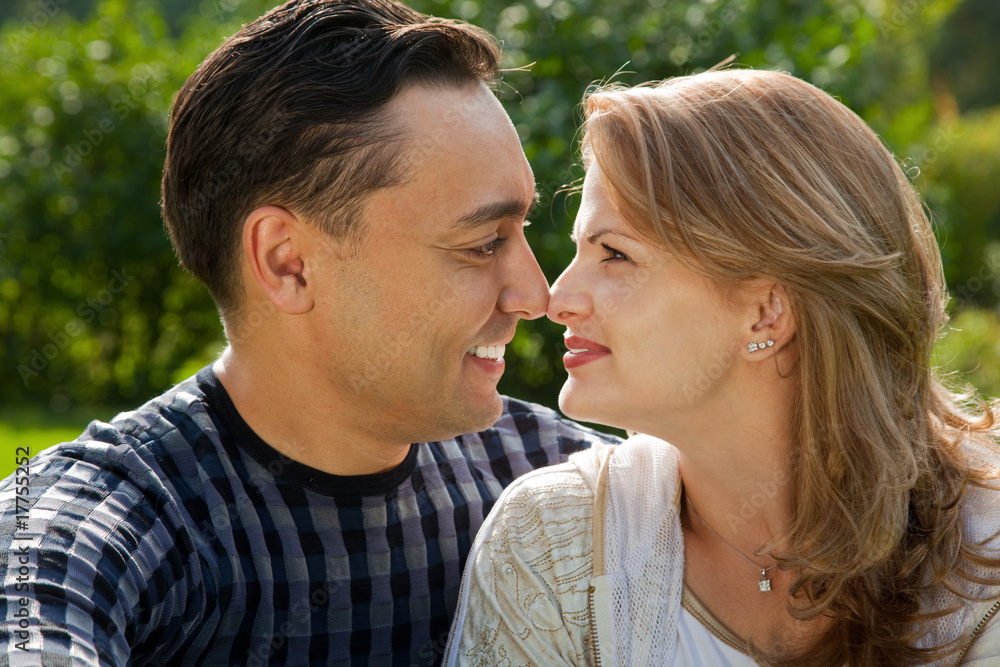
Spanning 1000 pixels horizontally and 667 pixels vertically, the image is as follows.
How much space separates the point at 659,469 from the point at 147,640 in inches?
51.0

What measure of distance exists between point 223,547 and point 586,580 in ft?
2.80

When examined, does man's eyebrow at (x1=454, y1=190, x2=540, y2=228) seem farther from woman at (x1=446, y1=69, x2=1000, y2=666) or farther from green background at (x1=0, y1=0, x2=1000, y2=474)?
green background at (x1=0, y1=0, x2=1000, y2=474)

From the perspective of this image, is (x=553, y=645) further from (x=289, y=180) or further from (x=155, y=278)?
(x=155, y=278)

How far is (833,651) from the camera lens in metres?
2.23

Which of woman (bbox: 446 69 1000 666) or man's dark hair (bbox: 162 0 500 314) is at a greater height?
man's dark hair (bbox: 162 0 500 314)

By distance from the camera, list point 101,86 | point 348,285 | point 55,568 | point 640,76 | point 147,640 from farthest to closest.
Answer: point 101,86 → point 640,76 → point 348,285 → point 147,640 → point 55,568

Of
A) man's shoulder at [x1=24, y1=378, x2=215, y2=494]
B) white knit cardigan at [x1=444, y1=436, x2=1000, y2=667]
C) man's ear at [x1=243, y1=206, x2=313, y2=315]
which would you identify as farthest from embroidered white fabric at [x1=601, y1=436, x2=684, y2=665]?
man's shoulder at [x1=24, y1=378, x2=215, y2=494]

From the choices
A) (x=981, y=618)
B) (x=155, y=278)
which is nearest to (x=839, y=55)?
(x=981, y=618)

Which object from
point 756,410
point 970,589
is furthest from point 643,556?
point 970,589

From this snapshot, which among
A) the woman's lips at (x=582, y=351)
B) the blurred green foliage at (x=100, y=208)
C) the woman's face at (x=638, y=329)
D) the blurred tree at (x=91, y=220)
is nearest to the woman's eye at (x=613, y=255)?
the woman's face at (x=638, y=329)

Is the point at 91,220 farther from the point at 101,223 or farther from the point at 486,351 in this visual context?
the point at 486,351

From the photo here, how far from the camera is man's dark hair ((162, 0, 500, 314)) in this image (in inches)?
92.0

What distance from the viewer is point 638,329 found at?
2246 mm

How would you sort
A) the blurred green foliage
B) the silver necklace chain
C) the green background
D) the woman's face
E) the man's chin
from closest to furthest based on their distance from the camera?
the woman's face
the silver necklace chain
the man's chin
the green background
the blurred green foliage
